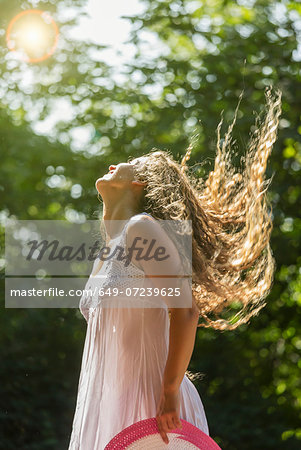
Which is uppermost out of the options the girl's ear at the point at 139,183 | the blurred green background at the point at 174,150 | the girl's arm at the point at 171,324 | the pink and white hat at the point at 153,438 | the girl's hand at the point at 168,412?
the girl's ear at the point at 139,183

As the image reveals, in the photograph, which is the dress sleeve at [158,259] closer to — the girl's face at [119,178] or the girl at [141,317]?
the girl at [141,317]

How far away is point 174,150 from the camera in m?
4.52

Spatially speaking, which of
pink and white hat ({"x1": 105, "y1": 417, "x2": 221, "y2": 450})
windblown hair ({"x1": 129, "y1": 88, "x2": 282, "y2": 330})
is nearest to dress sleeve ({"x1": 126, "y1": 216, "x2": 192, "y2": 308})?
windblown hair ({"x1": 129, "y1": 88, "x2": 282, "y2": 330})

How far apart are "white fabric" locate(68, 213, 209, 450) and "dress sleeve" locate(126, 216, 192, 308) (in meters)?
0.05

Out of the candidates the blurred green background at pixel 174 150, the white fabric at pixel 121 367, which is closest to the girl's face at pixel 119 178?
the white fabric at pixel 121 367

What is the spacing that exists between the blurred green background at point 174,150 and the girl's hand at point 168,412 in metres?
2.85

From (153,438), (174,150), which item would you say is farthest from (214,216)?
(174,150)

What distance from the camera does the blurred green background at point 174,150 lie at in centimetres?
455

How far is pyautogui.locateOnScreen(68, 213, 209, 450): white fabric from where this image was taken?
1.82m

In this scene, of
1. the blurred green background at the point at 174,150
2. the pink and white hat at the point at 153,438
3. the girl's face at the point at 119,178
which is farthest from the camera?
the blurred green background at the point at 174,150

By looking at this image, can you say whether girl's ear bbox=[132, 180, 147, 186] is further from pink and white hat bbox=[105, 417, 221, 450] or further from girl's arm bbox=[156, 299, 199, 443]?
pink and white hat bbox=[105, 417, 221, 450]

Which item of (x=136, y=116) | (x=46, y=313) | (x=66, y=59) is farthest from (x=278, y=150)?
(x=46, y=313)

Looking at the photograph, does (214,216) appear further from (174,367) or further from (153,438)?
(153,438)

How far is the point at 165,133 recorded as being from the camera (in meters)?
4.73
